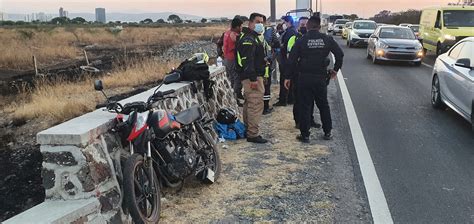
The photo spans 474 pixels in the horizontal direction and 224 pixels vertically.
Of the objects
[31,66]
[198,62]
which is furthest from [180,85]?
[31,66]

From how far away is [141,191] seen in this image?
13.9 feet

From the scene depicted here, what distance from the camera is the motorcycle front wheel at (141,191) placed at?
3979 mm

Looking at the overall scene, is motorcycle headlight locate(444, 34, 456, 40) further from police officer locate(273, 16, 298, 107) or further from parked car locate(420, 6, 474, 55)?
police officer locate(273, 16, 298, 107)

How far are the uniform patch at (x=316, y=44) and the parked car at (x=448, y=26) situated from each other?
13.3 meters

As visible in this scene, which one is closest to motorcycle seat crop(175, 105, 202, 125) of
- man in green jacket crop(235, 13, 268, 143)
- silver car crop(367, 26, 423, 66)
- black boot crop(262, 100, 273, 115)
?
man in green jacket crop(235, 13, 268, 143)

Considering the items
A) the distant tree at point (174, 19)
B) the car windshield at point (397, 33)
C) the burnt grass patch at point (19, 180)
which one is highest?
the distant tree at point (174, 19)

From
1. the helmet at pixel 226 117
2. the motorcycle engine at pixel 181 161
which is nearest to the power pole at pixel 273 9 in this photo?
the helmet at pixel 226 117

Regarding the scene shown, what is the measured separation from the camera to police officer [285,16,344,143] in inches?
280

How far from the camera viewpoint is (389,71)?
16.3m

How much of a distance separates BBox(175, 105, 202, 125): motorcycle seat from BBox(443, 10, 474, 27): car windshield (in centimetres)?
1690

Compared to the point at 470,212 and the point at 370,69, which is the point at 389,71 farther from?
the point at 470,212

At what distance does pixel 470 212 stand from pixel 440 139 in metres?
2.94

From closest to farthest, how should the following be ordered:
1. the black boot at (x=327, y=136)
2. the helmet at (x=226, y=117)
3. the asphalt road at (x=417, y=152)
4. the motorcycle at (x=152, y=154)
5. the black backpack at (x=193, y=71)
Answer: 1. the motorcycle at (x=152, y=154)
2. the asphalt road at (x=417, y=152)
3. the black backpack at (x=193, y=71)
4. the black boot at (x=327, y=136)
5. the helmet at (x=226, y=117)

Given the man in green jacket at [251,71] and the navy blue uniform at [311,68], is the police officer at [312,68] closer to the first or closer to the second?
the navy blue uniform at [311,68]
